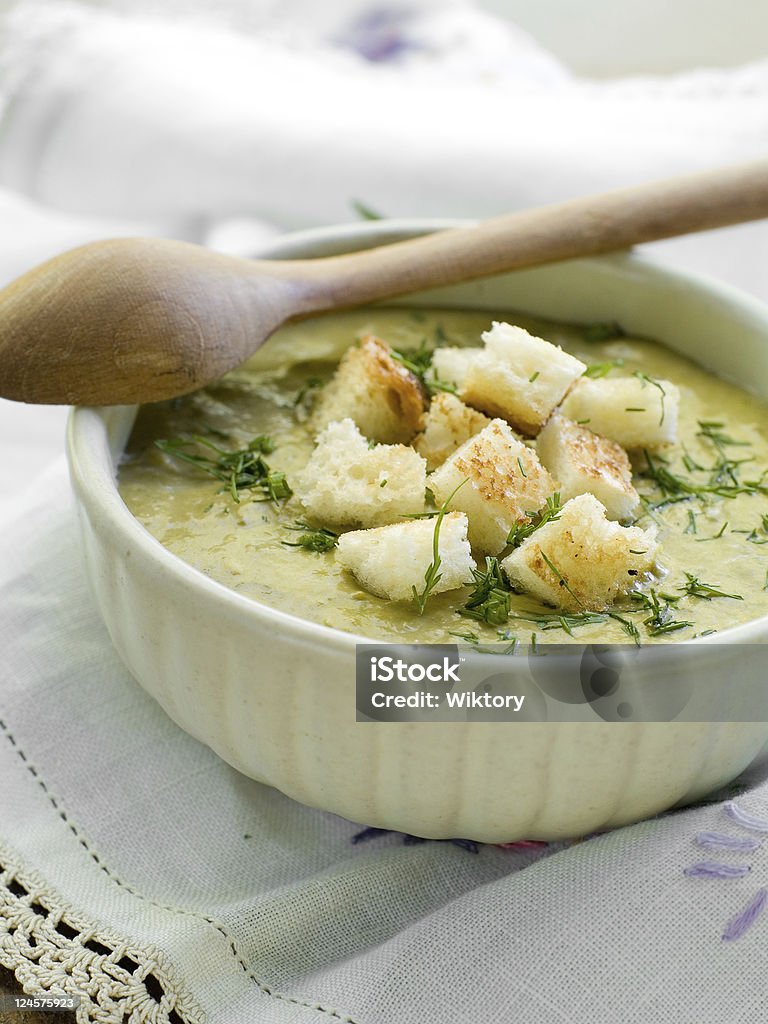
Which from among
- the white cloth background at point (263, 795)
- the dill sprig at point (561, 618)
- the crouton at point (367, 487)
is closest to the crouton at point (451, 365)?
the crouton at point (367, 487)

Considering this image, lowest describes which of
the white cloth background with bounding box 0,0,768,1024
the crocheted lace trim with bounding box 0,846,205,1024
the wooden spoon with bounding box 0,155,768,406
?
the crocheted lace trim with bounding box 0,846,205,1024

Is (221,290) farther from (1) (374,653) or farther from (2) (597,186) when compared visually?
(2) (597,186)

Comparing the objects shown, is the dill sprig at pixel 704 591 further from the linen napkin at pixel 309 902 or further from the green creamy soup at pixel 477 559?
the linen napkin at pixel 309 902

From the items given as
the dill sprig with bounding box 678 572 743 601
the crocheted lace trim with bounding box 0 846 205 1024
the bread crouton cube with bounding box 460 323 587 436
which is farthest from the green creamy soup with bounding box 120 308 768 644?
the crocheted lace trim with bounding box 0 846 205 1024

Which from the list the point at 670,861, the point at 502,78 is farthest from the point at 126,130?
the point at 670,861

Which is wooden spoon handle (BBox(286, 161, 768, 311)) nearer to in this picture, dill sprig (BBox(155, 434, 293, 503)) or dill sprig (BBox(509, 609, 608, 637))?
dill sprig (BBox(155, 434, 293, 503))

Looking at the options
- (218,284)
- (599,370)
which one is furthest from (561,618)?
(218,284)
